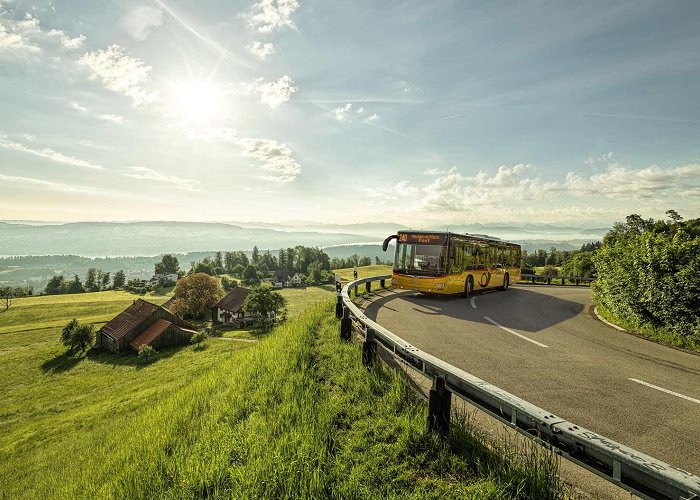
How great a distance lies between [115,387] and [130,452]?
28.1 meters

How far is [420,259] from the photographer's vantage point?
1589 cm

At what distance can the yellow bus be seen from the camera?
1538 centimetres

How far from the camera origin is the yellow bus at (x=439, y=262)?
15375 millimetres

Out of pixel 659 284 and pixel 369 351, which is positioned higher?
pixel 659 284

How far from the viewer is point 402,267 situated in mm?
16453

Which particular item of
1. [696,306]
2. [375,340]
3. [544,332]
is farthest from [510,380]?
[696,306]

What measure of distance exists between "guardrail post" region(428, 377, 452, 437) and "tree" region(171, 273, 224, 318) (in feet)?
213

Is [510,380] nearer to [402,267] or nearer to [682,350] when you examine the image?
[682,350]

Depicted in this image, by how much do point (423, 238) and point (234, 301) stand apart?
173 feet

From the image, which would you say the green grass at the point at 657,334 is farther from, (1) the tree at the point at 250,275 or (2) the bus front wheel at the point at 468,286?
(1) the tree at the point at 250,275

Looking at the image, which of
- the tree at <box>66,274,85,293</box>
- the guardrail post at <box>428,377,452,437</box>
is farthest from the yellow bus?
the tree at <box>66,274,85,293</box>

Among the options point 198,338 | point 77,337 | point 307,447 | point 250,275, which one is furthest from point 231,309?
point 250,275

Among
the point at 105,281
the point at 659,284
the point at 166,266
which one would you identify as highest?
the point at 659,284

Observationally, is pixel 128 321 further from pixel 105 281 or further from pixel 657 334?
pixel 105 281
